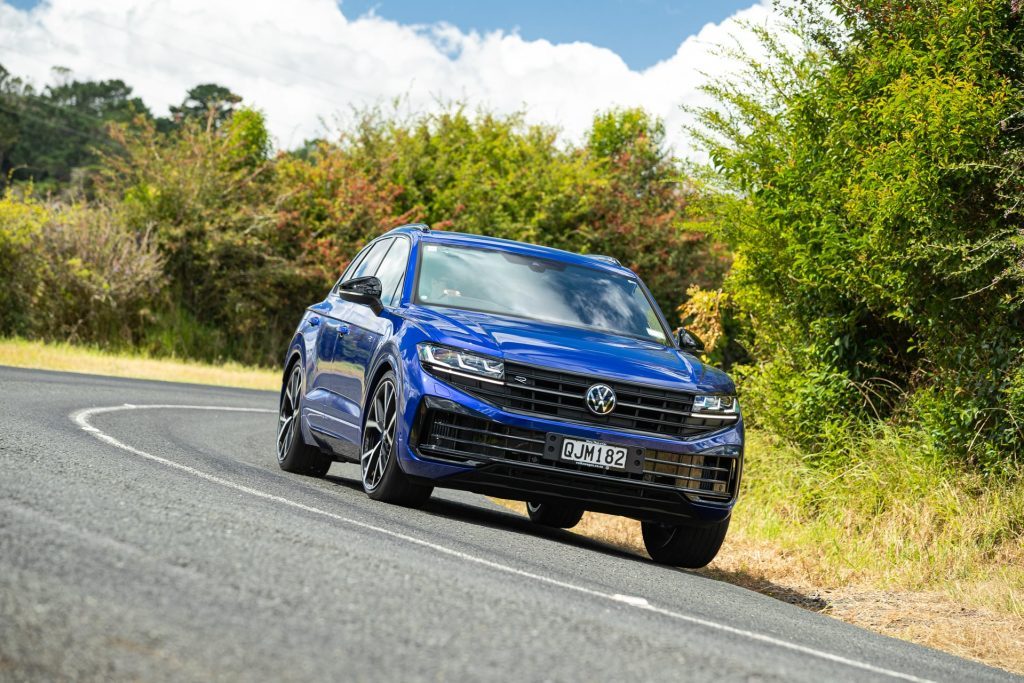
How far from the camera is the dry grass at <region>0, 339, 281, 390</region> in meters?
23.3

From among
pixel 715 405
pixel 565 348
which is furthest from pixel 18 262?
pixel 715 405

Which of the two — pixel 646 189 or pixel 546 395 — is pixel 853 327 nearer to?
pixel 546 395

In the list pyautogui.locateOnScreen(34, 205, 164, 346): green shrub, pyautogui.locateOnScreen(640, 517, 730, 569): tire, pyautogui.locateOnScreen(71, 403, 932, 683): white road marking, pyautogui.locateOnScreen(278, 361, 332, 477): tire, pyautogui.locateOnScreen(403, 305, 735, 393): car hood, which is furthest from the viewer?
pyautogui.locateOnScreen(34, 205, 164, 346): green shrub

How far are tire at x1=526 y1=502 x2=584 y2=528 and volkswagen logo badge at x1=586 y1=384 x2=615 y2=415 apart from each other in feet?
7.51

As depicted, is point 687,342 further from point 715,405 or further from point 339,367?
point 339,367

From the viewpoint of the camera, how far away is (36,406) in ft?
43.5

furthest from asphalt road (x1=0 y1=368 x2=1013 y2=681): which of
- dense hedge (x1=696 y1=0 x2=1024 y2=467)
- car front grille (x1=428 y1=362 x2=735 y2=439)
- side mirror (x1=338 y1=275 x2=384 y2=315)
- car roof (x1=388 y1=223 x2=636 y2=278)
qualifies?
dense hedge (x1=696 y1=0 x2=1024 y2=467)

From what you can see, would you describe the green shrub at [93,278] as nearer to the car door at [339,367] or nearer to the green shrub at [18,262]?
the green shrub at [18,262]

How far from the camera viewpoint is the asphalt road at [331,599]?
13.4 feet

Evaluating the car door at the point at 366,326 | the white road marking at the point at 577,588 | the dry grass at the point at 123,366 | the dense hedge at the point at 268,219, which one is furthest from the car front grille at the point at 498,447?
the dense hedge at the point at 268,219

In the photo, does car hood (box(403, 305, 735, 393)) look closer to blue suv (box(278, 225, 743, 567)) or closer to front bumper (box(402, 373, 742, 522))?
blue suv (box(278, 225, 743, 567))

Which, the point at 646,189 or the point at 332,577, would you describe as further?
the point at 646,189

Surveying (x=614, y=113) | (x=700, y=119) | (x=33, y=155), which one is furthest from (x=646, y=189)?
(x=33, y=155)

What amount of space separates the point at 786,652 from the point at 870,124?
24.6 feet
